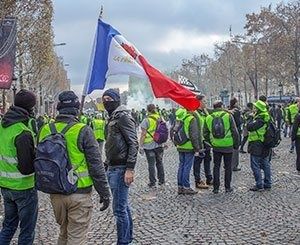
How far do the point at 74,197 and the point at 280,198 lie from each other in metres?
5.82

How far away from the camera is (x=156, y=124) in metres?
11.8

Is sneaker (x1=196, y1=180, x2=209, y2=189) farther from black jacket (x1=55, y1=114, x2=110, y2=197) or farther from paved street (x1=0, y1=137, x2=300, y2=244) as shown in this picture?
→ black jacket (x1=55, y1=114, x2=110, y2=197)

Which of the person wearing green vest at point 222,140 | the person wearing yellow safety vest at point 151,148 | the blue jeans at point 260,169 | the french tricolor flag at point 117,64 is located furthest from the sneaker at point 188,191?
the french tricolor flag at point 117,64

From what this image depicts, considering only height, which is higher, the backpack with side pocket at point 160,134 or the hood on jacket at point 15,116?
the hood on jacket at point 15,116

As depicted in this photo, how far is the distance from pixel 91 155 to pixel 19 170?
98cm

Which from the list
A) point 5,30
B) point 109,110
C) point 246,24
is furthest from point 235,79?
point 109,110

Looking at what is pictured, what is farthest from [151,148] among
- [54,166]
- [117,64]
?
[54,166]

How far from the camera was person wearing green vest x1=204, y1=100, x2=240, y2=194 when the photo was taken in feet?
33.7

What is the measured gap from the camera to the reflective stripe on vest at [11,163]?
538 cm

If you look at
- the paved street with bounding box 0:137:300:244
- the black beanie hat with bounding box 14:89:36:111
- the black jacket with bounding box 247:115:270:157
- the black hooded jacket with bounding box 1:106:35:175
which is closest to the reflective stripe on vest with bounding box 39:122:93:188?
the black hooded jacket with bounding box 1:106:35:175

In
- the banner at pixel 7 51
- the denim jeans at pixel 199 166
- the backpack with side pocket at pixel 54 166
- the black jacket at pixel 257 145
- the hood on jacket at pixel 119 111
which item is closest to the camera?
the backpack with side pocket at pixel 54 166

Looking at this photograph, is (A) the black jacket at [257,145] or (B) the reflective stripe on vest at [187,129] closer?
(B) the reflective stripe on vest at [187,129]

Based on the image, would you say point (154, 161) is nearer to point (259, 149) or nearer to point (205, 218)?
point (259, 149)

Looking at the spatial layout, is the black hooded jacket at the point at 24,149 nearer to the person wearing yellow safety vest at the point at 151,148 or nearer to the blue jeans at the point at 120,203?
the blue jeans at the point at 120,203
